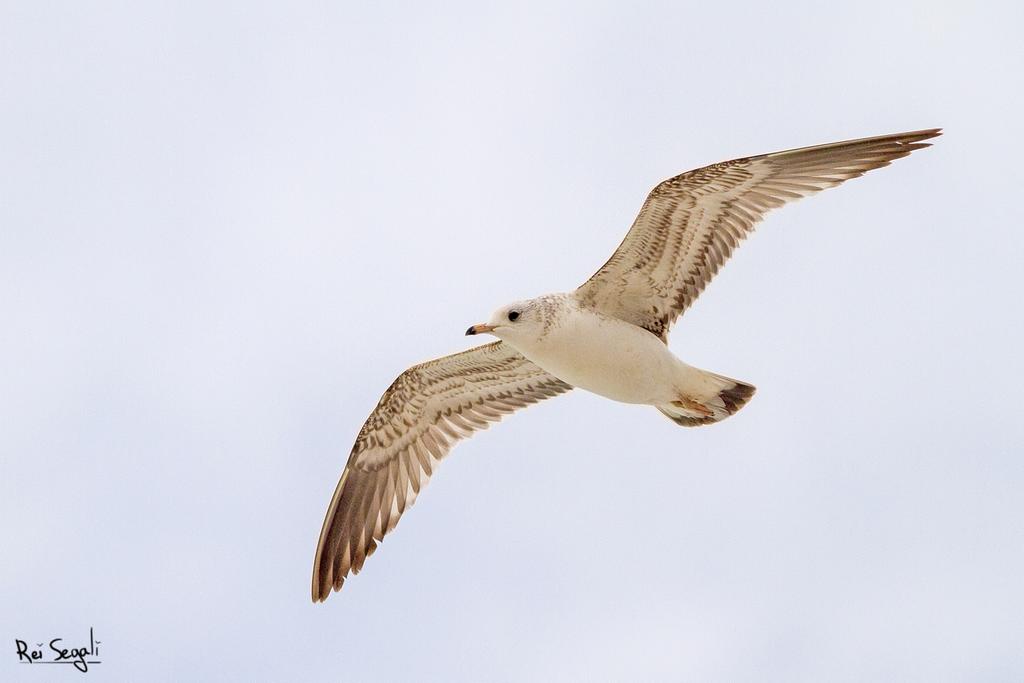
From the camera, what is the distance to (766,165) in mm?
12898

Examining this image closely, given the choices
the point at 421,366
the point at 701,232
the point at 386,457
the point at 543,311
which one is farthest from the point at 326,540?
the point at 701,232

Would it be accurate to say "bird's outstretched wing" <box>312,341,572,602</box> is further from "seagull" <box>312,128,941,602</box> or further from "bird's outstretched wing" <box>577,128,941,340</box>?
"bird's outstretched wing" <box>577,128,941,340</box>

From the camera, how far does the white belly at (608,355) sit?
512 inches

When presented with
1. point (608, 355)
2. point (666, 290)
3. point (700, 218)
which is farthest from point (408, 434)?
point (700, 218)

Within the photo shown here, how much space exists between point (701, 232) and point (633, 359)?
1231 mm

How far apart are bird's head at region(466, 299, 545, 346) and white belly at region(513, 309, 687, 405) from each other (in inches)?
3.6

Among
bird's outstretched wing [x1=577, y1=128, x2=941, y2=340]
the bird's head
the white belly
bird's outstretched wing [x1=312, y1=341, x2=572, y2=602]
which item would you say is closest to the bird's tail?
the white belly

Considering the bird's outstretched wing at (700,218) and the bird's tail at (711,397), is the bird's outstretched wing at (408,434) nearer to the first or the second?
the bird's outstretched wing at (700,218)

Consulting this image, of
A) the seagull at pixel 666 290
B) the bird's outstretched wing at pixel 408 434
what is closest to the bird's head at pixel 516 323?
the seagull at pixel 666 290

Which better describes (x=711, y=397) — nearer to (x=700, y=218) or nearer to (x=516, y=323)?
(x=700, y=218)

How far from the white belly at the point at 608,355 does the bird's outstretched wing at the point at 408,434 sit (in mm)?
1343

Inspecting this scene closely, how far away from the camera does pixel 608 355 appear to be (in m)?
13.0

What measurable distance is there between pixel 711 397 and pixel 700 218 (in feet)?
5.19

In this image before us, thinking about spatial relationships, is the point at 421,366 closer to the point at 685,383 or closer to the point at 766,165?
the point at 685,383
